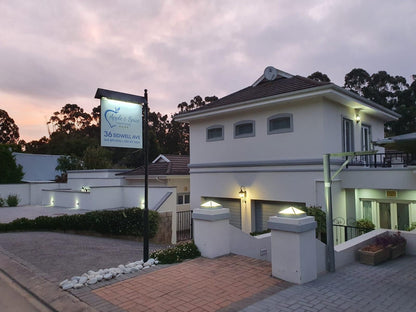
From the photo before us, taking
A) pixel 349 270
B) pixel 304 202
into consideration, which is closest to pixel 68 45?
pixel 304 202

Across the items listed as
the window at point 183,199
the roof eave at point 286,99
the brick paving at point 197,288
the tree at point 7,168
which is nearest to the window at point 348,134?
the roof eave at point 286,99

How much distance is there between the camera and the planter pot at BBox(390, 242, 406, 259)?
768 centimetres

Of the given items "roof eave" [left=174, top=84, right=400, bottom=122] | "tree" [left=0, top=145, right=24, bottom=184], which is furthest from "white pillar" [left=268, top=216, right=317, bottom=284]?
"tree" [left=0, top=145, right=24, bottom=184]

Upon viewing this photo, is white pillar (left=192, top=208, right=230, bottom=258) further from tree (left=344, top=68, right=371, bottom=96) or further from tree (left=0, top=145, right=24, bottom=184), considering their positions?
tree (left=344, top=68, right=371, bottom=96)

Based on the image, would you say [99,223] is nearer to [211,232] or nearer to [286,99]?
[211,232]

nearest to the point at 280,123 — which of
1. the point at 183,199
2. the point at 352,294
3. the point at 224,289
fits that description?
the point at 352,294

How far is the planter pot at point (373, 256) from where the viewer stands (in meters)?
6.98

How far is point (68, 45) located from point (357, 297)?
16.3m

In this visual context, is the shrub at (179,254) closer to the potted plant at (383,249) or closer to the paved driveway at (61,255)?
the paved driveway at (61,255)

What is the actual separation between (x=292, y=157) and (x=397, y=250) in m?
5.29

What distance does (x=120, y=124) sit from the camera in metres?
6.79

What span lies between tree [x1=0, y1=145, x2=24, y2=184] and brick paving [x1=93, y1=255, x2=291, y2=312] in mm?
24695

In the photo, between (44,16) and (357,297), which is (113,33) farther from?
(357,297)

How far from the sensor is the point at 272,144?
1294 cm
